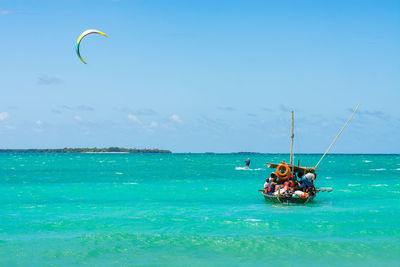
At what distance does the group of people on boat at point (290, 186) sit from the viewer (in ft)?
106

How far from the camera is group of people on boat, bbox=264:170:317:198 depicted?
32.2 meters

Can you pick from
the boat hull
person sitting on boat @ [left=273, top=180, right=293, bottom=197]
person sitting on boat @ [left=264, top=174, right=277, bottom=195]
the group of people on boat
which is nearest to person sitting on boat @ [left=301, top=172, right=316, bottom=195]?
the group of people on boat

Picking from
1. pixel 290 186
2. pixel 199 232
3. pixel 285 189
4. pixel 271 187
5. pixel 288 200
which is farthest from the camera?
pixel 271 187

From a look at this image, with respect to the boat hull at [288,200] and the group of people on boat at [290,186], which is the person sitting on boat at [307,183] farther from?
the boat hull at [288,200]

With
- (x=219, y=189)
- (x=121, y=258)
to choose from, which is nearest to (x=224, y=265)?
(x=121, y=258)

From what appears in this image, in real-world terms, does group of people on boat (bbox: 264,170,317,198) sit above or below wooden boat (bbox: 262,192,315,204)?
above

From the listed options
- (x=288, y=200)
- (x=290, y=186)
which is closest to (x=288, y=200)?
(x=288, y=200)

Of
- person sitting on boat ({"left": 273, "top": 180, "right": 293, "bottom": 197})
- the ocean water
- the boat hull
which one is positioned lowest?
the ocean water

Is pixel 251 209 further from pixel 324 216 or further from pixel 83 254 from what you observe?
pixel 83 254

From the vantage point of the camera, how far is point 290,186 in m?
32.6

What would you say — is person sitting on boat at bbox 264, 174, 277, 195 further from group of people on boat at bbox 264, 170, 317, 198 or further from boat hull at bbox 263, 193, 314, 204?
boat hull at bbox 263, 193, 314, 204

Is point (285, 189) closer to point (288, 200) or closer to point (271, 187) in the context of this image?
point (288, 200)

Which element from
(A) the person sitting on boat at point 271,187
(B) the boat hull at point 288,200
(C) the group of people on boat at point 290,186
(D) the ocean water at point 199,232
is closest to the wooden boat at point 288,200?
(B) the boat hull at point 288,200

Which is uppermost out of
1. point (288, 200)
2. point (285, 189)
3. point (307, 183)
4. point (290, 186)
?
point (307, 183)
